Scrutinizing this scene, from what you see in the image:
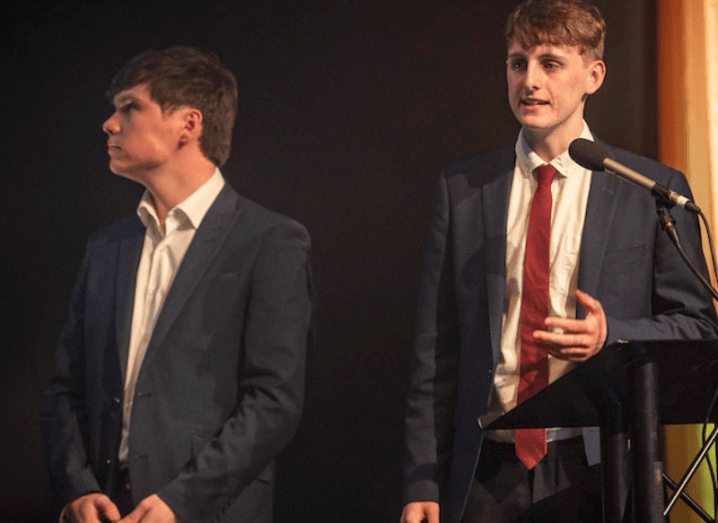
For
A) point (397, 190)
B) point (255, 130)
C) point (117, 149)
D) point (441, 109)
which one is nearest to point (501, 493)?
point (397, 190)

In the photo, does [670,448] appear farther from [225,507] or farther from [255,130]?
[255,130]

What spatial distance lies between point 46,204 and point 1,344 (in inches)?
21.3

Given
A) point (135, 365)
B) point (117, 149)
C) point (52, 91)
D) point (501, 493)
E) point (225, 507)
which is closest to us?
point (501, 493)

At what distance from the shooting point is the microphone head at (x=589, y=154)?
1883 millimetres

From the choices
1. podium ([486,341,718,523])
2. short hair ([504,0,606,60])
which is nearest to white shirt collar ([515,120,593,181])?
short hair ([504,0,606,60])

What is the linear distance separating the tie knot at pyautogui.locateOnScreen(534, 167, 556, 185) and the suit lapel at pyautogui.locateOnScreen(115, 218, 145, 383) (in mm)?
1328

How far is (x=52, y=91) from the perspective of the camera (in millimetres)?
3316

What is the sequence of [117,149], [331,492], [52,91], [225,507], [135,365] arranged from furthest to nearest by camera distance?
[52,91] → [117,149] → [331,492] → [135,365] → [225,507]

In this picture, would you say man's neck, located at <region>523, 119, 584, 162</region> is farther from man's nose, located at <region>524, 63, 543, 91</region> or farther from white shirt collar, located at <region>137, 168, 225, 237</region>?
white shirt collar, located at <region>137, 168, 225, 237</region>

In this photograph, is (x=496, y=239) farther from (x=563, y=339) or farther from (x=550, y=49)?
(x=563, y=339)

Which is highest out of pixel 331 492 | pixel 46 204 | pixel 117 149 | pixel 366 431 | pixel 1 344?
pixel 117 149

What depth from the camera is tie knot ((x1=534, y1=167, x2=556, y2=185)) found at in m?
2.46

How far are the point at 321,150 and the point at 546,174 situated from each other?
0.93m

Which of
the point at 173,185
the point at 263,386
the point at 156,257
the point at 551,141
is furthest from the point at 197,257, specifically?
the point at 551,141
